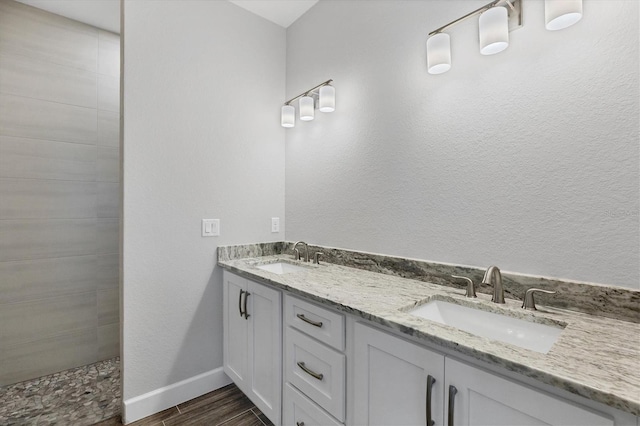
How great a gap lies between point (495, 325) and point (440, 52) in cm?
115

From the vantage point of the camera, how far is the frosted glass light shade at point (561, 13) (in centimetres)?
95

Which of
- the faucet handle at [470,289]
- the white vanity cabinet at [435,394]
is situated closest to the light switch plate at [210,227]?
the white vanity cabinet at [435,394]

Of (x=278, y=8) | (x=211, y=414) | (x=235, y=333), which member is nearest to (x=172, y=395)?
(x=211, y=414)

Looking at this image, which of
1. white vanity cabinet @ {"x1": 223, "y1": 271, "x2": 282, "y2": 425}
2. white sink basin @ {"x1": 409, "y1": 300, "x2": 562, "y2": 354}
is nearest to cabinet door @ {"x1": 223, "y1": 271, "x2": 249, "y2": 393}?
white vanity cabinet @ {"x1": 223, "y1": 271, "x2": 282, "y2": 425}

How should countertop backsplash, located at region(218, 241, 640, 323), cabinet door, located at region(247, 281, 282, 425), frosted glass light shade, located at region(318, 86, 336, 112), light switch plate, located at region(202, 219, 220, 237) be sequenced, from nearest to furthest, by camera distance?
countertop backsplash, located at region(218, 241, 640, 323) → cabinet door, located at region(247, 281, 282, 425) → frosted glass light shade, located at region(318, 86, 336, 112) → light switch plate, located at region(202, 219, 220, 237)

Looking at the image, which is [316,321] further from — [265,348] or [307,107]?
[307,107]

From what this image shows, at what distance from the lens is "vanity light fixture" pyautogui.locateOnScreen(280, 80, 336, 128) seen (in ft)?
6.07

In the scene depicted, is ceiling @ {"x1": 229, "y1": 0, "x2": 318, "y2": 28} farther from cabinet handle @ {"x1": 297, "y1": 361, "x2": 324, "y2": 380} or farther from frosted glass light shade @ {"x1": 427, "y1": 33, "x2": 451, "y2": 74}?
cabinet handle @ {"x1": 297, "y1": 361, "x2": 324, "y2": 380}

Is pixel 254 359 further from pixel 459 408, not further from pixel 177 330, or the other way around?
pixel 459 408

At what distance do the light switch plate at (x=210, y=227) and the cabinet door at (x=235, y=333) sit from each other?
29 centimetres

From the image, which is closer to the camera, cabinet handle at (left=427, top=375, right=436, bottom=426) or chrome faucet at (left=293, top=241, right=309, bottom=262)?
cabinet handle at (left=427, top=375, right=436, bottom=426)

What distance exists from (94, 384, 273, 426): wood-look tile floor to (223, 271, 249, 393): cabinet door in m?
0.13

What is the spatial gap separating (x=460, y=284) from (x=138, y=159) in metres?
1.87

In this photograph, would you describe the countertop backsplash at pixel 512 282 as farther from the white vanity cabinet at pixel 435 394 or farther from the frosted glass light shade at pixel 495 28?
the frosted glass light shade at pixel 495 28
